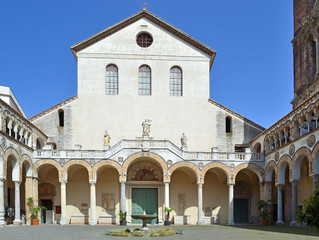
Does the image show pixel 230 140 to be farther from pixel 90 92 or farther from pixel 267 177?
pixel 90 92

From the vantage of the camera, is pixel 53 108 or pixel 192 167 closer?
pixel 192 167

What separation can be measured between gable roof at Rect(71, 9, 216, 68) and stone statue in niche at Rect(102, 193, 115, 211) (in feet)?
40.5

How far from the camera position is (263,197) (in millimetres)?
31703

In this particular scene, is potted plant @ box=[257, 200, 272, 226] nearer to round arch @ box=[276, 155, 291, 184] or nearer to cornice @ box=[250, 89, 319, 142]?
round arch @ box=[276, 155, 291, 184]

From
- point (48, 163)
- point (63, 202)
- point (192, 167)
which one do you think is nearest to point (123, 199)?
point (63, 202)

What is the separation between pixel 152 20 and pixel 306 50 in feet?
42.7

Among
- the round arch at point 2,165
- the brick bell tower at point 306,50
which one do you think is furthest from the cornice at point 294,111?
the round arch at point 2,165

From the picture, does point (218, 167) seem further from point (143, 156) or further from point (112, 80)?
point (112, 80)

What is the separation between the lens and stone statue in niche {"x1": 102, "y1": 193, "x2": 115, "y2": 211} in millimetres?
33969

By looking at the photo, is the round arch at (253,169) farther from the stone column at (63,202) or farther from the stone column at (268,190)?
the stone column at (63,202)

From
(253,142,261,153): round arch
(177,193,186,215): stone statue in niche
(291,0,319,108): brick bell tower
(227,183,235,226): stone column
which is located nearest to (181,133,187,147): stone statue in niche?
(227,183,235,226): stone column

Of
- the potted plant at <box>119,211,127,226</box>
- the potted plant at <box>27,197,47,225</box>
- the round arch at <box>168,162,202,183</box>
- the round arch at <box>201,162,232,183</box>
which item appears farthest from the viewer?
the round arch at <box>201,162,232,183</box>

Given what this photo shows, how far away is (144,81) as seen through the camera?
3669 centimetres

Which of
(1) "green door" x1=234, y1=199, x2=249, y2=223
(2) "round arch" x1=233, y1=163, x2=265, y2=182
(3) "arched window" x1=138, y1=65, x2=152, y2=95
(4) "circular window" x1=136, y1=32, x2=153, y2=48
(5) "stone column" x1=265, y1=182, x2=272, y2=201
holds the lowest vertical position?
(1) "green door" x1=234, y1=199, x2=249, y2=223
